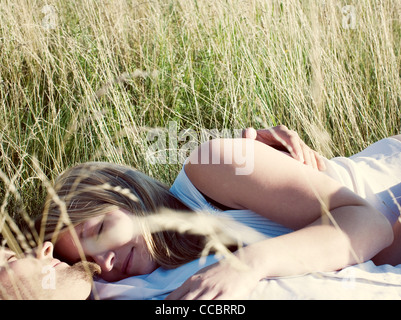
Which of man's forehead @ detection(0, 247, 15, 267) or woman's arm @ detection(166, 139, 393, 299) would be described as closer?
woman's arm @ detection(166, 139, 393, 299)

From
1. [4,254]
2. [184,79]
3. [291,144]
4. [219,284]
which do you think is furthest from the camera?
[184,79]

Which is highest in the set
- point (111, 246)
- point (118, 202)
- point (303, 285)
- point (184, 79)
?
point (184, 79)

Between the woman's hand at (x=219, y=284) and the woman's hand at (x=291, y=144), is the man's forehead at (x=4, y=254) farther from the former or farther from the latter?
the woman's hand at (x=291, y=144)

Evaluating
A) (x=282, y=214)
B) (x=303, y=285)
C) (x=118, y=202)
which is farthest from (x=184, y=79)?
(x=303, y=285)

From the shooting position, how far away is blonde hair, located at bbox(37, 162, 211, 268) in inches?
65.2

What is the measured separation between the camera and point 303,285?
4.48ft

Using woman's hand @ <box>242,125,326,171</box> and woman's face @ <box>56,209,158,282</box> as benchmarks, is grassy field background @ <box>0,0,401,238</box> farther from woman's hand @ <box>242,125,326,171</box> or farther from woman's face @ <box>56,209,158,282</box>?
woman's face @ <box>56,209,158,282</box>

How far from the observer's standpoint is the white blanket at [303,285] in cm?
134

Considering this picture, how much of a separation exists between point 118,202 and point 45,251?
0.29 m

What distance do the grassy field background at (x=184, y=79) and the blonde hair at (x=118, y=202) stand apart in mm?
466

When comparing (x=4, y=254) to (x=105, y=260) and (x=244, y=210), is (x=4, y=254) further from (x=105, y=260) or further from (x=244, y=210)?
(x=244, y=210)

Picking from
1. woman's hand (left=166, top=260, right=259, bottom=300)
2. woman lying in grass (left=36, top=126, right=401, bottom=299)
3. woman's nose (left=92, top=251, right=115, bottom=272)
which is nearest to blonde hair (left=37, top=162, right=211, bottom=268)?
woman lying in grass (left=36, top=126, right=401, bottom=299)

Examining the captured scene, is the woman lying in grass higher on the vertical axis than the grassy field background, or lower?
lower

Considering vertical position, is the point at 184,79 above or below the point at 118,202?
above
